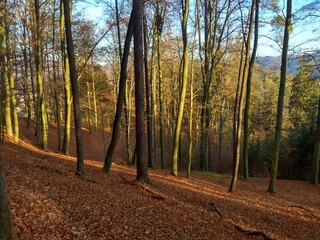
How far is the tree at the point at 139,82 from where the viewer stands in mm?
9523

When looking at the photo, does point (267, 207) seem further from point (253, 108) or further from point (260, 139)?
point (253, 108)

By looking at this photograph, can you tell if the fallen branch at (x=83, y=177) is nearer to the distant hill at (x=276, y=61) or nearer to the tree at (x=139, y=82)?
the tree at (x=139, y=82)

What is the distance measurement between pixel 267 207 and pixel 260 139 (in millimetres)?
14932

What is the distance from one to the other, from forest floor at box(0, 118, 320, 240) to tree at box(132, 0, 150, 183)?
0.86 meters

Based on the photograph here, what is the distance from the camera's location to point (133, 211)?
7379 millimetres

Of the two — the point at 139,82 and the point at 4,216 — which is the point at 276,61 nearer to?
the point at 139,82

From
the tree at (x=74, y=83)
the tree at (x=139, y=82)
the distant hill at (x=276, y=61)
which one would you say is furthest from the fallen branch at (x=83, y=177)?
the distant hill at (x=276, y=61)

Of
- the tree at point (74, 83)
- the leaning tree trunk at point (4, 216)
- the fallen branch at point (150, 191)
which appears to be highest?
the tree at point (74, 83)

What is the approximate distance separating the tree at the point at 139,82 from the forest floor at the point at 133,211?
2.83 ft

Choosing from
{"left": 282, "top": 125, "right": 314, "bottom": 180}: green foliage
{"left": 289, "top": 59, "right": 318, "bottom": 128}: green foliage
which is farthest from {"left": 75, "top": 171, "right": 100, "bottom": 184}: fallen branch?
{"left": 282, "top": 125, "right": 314, "bottom": 180}: green foliage

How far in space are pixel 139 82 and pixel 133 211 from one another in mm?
4308

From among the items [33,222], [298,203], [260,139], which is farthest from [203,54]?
[33,222]

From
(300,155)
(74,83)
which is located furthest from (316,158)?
(74,83)

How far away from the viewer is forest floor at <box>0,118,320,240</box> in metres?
5.68
